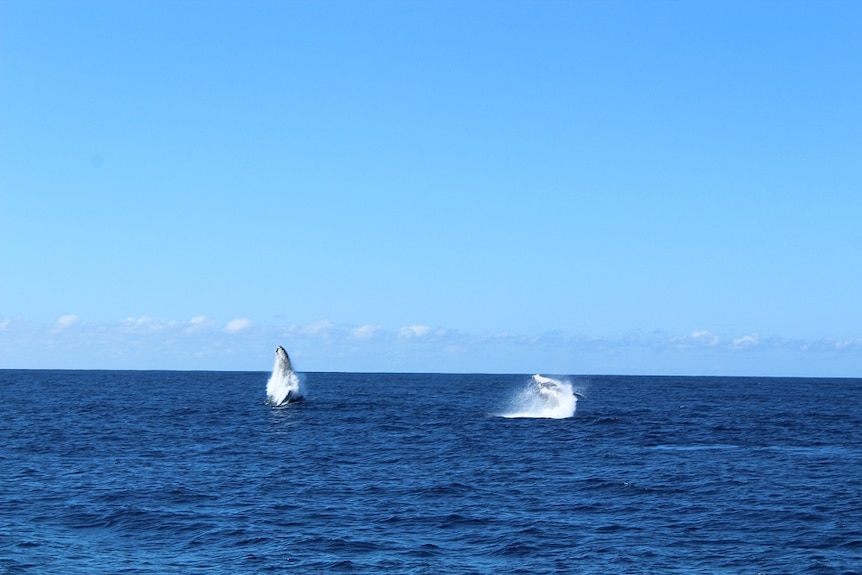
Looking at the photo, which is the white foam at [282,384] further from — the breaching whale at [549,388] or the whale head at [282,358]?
the breaching whale at [549,388]

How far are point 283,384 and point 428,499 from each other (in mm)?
70431

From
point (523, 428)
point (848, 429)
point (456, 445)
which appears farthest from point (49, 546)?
point (848, 429)

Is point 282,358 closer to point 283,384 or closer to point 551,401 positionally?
point 283,384

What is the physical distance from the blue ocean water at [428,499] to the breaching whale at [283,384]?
3172 cm

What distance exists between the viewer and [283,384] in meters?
110

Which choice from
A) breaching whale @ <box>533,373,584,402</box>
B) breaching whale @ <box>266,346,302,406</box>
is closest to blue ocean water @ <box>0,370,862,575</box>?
breaching whale @ <box>533,373,584,402</box>

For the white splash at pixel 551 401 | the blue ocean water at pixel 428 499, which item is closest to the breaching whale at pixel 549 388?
the white splash at pixel 551 401

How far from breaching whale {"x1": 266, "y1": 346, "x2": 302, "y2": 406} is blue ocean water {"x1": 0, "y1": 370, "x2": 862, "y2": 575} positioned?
3172 cm

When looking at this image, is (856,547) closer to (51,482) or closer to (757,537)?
(757,537)

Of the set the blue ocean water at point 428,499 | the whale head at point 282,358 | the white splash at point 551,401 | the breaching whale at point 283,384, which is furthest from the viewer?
the breaching whale at point 283,384

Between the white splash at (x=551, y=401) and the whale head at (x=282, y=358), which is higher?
the whale head at (x=282, y=358)

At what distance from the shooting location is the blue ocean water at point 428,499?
3078cm

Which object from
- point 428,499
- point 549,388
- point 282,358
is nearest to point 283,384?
point 282,358

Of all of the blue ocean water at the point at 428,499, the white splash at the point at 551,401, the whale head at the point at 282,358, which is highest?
the whale head at the point at 282,358
